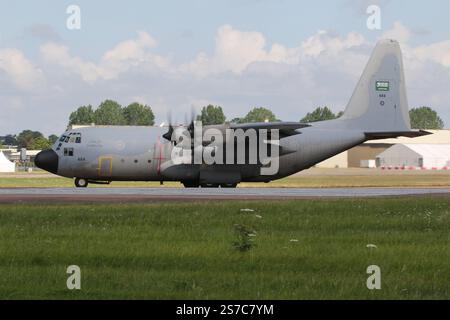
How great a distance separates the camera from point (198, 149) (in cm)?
4603

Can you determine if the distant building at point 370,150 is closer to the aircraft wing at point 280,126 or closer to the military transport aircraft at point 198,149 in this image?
the military transport aircraft at point 198,149

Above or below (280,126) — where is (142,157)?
below

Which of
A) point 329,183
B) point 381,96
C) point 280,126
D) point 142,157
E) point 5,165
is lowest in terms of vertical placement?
point 329,183

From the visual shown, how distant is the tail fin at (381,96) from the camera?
50250 millimetres

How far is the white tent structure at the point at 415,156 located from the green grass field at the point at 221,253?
86143mm

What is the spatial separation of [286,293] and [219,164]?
3519cm

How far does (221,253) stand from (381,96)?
3671 cm

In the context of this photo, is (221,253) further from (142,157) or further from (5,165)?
(5,165)

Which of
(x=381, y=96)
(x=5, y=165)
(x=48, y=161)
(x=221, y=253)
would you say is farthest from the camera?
(x=5, y=165)

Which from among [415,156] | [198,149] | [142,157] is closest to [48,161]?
[142,157]

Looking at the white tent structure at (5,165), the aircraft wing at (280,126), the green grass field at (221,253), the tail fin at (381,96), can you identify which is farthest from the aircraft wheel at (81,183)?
the white tent structure at (5,165)

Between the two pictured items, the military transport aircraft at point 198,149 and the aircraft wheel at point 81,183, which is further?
the aircraft wheel at point 81,183
